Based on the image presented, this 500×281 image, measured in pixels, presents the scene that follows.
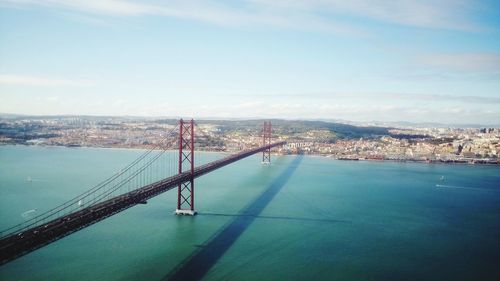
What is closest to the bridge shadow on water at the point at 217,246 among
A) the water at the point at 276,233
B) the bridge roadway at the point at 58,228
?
the water at the point at 276,233

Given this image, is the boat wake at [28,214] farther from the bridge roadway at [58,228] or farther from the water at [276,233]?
the bridge roadway at [58,228]

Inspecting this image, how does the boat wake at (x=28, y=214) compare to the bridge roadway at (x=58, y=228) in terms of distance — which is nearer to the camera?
the bridge roadway at (x=58, y=228)

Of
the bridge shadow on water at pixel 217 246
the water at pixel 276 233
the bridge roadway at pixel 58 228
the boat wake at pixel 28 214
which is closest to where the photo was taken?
the bridge roadway at pixel 58 228

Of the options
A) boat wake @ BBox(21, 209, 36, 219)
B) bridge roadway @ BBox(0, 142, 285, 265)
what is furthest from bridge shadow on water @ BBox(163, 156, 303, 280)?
boat wake @ BBox(21, 209, 36, 219)

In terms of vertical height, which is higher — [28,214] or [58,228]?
[58,228]

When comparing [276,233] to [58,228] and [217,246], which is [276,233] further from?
[58,228]

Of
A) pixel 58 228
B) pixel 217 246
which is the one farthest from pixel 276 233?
pixel 58 228

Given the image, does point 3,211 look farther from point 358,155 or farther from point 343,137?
point 343,137

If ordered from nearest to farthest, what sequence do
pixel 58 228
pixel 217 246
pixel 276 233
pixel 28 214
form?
pixel 58 228
pixel 217 246
pixel 276 233
pixel 28 214
